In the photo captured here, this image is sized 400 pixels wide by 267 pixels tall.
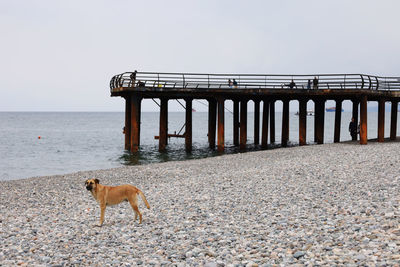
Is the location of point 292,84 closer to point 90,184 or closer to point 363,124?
point 363,124

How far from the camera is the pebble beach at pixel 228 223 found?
20.4 ft

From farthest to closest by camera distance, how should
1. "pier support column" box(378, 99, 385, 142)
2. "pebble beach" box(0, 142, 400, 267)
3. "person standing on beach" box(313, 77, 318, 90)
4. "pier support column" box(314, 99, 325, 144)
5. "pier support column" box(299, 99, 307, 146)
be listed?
"pier support column" box(314, 99, 325, 144) < "pier support column" box(299, 99, 307, 146) < "pier support column" box(378, 99, 385, 142) < "person standing on beach" box(313, 77, 318, 90) < "pebble beach" box(0, 142, 400, 267)

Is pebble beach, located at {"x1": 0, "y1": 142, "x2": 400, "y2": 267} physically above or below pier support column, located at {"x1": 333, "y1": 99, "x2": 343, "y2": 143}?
below

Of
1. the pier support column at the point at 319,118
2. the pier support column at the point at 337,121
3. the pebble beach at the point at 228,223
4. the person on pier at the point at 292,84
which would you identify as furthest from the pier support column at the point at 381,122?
the pebble beach at the point at 228,223

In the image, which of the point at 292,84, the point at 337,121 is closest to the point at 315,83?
the point at 292,84

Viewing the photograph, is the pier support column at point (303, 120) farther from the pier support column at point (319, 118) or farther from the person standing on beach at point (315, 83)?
the pier support column at point (319, 118)

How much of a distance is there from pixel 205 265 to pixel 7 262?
11.2 feet

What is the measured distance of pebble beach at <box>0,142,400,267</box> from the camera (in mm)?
6219

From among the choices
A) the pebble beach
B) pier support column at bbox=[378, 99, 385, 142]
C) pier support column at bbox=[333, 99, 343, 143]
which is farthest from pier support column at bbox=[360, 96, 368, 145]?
the pebble beach


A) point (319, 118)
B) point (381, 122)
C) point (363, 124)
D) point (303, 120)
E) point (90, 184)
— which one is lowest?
point (90, 184)

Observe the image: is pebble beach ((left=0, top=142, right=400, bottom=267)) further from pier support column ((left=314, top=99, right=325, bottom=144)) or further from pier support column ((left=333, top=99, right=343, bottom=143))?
pier support column ((left=333, top=99, right=343, bottom=143))

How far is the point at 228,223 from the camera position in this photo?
26.8ft

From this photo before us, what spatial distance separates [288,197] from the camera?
400 inches

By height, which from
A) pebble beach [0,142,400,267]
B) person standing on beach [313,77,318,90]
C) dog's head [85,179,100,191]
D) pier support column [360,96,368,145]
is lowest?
pebble beach [0,142,400,267]
